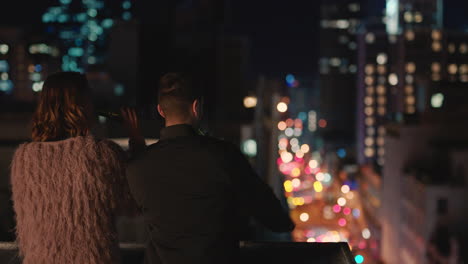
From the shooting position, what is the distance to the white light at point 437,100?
122ft

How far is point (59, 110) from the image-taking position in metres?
2.40

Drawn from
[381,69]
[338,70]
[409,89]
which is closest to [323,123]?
[338,70]

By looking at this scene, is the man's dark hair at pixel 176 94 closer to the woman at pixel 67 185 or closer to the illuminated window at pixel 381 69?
the woman at pixel 67 185

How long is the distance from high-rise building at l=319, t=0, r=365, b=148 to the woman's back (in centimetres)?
9331

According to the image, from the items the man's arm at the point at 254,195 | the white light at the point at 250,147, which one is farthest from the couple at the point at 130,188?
the white light at the point at 250,147

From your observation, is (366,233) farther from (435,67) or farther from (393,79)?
(393,79)

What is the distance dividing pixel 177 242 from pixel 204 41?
1417 cm

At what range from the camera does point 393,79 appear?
7350 centimetres

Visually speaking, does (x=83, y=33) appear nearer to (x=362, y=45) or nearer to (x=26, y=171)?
(x=26, y=171)

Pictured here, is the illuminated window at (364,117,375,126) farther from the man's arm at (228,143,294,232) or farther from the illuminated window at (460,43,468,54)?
the man's arm at (228,143,294,232)

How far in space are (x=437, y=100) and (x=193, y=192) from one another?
124 ft

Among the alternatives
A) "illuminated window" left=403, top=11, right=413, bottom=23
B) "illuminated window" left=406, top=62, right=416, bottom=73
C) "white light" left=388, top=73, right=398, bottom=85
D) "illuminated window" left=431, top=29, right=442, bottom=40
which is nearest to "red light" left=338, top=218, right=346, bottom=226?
"illuminated window" left=431, top=29, right=442, bottom=40

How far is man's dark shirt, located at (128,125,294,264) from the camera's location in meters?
2.24

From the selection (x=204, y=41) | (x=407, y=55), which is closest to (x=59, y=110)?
(x=204, y=41)
